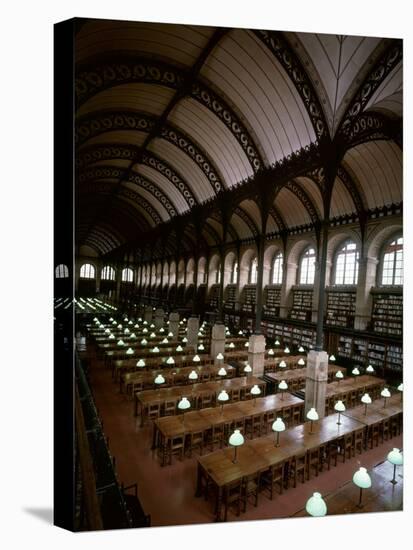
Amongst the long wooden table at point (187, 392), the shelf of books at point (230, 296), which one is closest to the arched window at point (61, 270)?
the long wooden table at point (187, 392)

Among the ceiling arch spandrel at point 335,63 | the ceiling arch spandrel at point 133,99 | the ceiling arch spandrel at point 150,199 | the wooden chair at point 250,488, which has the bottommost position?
the wooden chair at point 250,488

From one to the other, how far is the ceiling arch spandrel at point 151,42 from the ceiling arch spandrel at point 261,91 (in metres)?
0.73

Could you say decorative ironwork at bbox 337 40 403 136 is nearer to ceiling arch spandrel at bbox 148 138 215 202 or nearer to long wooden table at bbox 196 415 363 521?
long wooden table at bbox 196 415 363 521

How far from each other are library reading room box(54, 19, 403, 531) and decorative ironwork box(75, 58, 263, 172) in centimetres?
6

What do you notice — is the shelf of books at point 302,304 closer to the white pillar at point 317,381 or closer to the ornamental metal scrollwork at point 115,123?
the white pillar at point 317,381

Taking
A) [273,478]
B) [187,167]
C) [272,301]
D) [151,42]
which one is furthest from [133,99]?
[272,301]

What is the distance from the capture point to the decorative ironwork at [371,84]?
6.10 m

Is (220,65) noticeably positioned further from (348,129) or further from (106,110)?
(106,110)

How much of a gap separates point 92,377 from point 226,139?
1131 centimetres

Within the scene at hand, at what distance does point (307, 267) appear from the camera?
67.9 ft

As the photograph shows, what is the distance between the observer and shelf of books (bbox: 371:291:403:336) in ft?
46.2

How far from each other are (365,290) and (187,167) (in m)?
11.1

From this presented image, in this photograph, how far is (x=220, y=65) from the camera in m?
9.62

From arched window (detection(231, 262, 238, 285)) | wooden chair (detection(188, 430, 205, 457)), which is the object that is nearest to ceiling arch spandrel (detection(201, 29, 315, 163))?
wooden chair (detection(188, 430, 205, 457))
